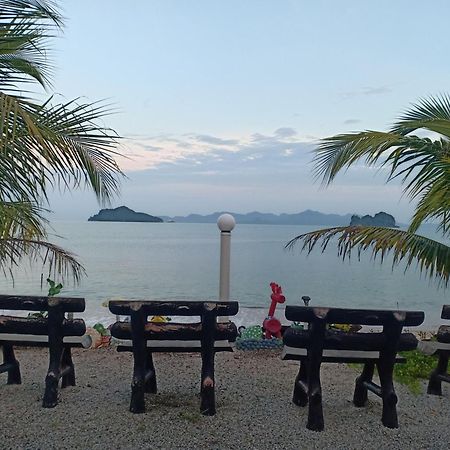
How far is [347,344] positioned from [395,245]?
1.41 meters

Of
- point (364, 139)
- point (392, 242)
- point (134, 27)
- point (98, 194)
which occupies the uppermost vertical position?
point (134, 27)

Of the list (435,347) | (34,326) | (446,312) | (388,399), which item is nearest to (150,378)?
(34,326)

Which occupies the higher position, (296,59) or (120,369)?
(296,59)

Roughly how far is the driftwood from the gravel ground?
0.33ft

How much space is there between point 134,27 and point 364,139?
5340 mm

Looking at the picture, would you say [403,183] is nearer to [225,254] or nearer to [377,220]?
[377,220]

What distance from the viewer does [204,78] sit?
10586 mm

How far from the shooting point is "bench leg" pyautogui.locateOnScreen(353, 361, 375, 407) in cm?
402

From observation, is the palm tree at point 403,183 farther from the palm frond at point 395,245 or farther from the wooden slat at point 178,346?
the wooden slat at point 178,346

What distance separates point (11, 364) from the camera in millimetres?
4379

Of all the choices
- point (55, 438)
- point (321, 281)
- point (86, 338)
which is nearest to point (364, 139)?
point (86, 338)

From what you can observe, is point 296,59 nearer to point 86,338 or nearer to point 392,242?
point 392,242

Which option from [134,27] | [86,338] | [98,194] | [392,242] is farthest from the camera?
[134,27]

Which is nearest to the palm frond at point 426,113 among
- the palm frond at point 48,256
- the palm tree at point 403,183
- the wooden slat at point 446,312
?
the palm tree at point 403,183
